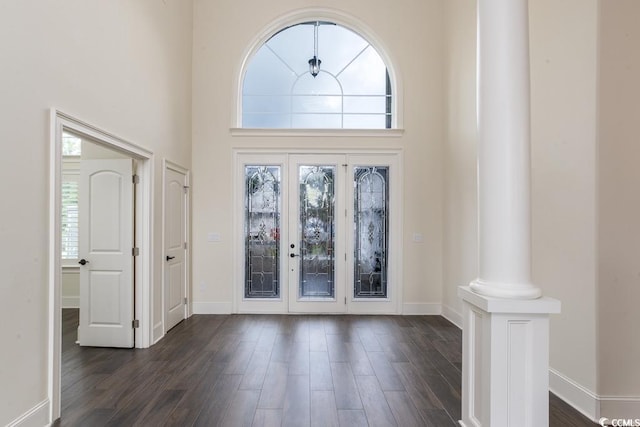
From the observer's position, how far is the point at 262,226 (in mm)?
5035

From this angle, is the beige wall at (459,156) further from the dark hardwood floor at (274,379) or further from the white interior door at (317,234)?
the white interior door at (317,234)

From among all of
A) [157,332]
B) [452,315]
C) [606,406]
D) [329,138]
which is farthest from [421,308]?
[157,332]

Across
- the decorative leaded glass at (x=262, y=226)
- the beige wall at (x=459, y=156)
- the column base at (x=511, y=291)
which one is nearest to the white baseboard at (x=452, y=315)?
the beige wall at (x=459, y=156)

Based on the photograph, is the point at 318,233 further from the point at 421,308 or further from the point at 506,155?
the point at 506,155

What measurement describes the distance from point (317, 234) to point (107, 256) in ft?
9.00

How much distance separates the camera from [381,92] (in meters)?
5.18

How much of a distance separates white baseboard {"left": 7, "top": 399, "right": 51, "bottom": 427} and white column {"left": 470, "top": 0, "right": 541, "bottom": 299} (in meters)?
3.00

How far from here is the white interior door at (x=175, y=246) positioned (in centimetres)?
416

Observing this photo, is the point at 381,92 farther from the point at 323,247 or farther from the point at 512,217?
the point at 512,217

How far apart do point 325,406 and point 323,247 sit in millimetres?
2702

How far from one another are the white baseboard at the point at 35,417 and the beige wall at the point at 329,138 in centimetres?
272

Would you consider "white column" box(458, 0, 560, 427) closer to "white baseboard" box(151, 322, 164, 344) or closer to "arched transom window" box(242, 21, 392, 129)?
"arched transom window" box(242, 21, 392, 129)

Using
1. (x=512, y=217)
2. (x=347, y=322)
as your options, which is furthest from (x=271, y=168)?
(x=512, y=217)

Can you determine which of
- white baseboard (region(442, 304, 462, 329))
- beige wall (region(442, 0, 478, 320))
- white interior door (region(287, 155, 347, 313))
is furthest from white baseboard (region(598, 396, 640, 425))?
white interior door (region(287, 155, 347, 313))
